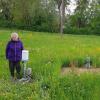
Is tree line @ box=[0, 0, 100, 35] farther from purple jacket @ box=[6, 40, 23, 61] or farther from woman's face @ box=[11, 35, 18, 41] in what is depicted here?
woman's face @ box=[11, 35, 18, 41]

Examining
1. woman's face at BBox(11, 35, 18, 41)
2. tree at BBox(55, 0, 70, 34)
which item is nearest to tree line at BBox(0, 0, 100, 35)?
tree at BBox(55, 0, 70, 34)

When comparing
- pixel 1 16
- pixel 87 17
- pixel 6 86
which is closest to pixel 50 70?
pixel 6 86

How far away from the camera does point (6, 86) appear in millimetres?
10453

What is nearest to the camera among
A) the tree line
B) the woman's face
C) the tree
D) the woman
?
the woman's face

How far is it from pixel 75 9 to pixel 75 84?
69.8 meters

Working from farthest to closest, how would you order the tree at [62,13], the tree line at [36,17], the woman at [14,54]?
1. the tree line at [36,17]
2. the tree at [62,13]
3. the woman at [14,54]

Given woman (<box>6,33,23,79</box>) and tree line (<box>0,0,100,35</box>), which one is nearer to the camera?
woman (<box>6,33,23,79</box>)

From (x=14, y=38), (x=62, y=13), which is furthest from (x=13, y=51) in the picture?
(x=62, y=13)

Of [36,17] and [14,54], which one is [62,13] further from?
[14,54]

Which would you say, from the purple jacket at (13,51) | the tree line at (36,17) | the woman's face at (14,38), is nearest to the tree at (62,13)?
the tree line at (36,17)

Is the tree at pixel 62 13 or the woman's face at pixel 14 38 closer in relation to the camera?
the woman's face at pixel 14 38

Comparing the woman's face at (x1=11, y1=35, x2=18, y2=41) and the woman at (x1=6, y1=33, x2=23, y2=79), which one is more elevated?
the woman's face at (x1=11, y1=35, x2=18, y2=41)

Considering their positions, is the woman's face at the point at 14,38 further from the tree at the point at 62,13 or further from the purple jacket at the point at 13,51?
the tree at the point at 62,13

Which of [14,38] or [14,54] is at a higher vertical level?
[14,38]
